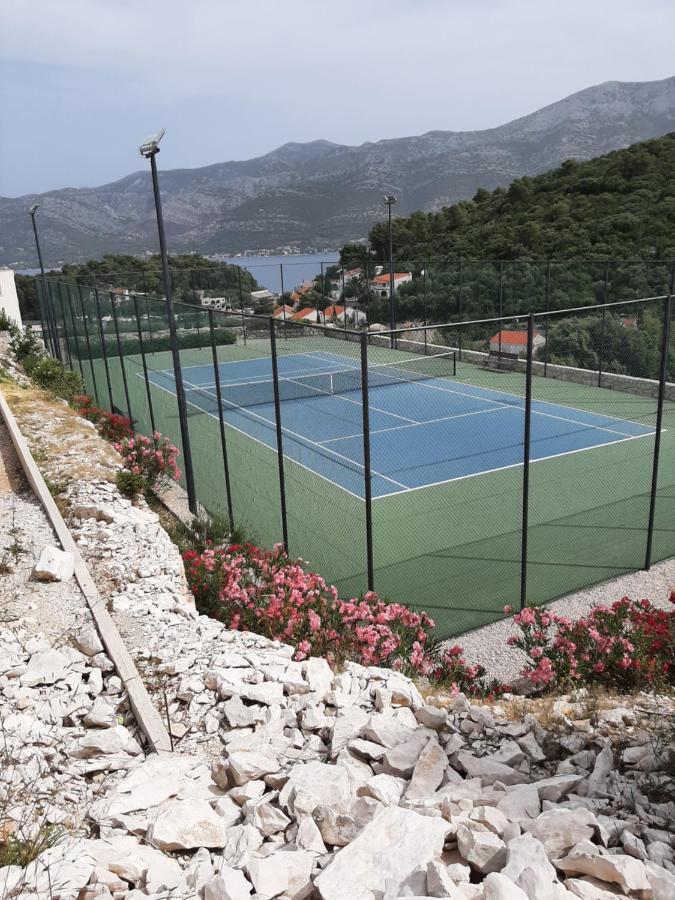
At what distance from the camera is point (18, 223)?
71.9 m

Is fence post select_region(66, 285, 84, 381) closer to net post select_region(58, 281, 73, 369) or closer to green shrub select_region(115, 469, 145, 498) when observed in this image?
net post select_region(58, 281, 73, 369)

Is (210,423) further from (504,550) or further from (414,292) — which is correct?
(414,292)

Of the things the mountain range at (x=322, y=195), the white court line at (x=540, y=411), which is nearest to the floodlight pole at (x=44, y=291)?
the white court line at (x=540, y=411)

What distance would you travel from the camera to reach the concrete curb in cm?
392

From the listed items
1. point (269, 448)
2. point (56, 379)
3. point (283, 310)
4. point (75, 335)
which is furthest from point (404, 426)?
point (283, 310)

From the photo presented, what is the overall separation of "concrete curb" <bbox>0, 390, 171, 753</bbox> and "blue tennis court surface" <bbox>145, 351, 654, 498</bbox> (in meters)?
4.84

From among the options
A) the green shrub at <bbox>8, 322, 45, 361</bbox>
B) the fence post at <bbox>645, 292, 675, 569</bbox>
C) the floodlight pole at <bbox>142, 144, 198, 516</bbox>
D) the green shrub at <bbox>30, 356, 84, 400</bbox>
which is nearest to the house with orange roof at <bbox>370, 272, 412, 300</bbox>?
the green shrub at <bbox>8, 322, 45, 361</bbox>

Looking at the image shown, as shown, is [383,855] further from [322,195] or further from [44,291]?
[322,195]

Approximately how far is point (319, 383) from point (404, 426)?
3.54 metres

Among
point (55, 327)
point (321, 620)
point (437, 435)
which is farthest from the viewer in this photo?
point (55, 327)

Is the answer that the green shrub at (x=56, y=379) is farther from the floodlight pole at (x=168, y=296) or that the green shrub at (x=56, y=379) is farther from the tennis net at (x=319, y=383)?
the floodlight pole at (x=168, y=296)

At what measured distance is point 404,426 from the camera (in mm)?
14836

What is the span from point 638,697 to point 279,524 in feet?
19.3

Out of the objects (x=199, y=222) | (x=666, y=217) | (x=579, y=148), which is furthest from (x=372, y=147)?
(x=666, y=217)
